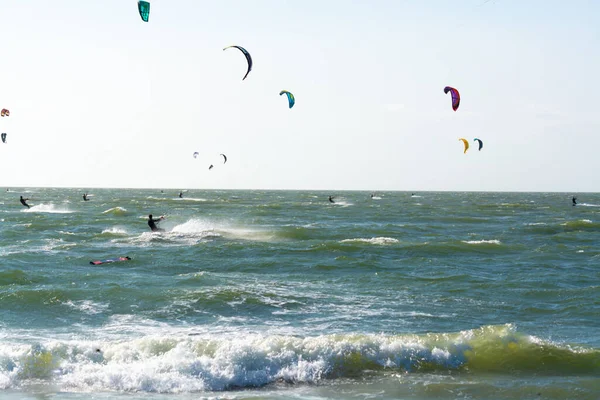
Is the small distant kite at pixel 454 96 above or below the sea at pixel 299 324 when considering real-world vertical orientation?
above

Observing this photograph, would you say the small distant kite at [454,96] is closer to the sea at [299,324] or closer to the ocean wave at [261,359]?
the sea at [299,324]

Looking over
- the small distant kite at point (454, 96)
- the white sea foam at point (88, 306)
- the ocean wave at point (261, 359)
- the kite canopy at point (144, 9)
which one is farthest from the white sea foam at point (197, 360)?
the small distant kite at point (454, 96)

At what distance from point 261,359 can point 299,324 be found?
251 cm

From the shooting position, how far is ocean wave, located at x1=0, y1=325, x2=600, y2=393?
33.4 feet

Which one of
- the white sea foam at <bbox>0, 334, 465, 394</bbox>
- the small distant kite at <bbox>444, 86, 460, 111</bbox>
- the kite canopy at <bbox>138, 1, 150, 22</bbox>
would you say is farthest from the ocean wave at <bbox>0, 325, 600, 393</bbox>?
the small distant kite at <bbox>444, 86, 460, 111</bbox>

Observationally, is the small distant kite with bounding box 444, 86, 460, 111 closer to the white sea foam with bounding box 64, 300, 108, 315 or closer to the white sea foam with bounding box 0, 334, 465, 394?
the white sea foam with bounding box 0, 334, 465, 394

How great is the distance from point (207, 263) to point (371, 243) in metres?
8.14

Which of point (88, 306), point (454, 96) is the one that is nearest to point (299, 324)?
point (88, 306)

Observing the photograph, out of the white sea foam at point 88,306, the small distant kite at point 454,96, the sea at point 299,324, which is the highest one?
the small distant kite at point 454,96

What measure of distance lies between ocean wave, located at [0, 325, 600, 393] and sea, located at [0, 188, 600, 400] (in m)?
0.03

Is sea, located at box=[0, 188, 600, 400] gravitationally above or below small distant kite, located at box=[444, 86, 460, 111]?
below

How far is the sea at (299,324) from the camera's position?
10.0 m

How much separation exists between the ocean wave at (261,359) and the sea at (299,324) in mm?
31

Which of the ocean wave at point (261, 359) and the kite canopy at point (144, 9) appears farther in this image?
the kite canopy at point (144, 9)
